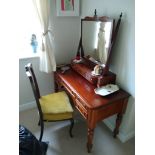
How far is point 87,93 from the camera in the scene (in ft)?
5.17

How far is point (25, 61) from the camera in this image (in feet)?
6.58

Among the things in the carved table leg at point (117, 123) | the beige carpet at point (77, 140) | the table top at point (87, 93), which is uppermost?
the table top at point (87, 93)

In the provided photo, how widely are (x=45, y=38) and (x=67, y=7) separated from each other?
515mm

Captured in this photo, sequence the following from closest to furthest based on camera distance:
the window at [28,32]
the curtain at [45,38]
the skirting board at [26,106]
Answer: the curtain at [45,38] < the window at [28,32] < the skirting board at [26,106]

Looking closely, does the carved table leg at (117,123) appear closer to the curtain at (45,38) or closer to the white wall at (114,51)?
the white wall at (114,51)

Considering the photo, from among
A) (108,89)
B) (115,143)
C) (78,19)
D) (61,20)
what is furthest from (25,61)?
(115,143)

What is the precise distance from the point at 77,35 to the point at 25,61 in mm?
852

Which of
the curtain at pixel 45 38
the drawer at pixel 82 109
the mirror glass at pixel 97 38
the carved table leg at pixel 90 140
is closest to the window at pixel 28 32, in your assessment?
the curtain at pixel 45 38

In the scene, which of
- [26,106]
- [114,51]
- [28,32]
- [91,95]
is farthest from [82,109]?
[28,32]

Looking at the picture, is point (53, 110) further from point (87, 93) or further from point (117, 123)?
point (117, 123)

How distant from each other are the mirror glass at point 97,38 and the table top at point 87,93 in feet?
1.13

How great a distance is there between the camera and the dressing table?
1447 mm

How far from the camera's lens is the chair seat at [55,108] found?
1.65 m

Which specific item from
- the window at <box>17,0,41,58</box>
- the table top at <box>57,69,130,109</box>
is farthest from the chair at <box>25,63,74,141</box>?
the window at <box>17,0,41,58</box>
